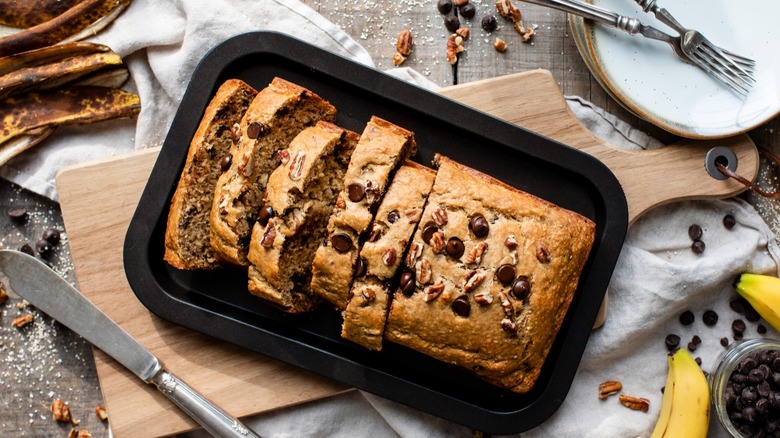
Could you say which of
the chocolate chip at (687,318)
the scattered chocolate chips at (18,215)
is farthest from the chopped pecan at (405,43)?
the scattered chocolate chips at (18,215)

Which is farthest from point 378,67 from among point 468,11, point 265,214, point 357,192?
point 265,214

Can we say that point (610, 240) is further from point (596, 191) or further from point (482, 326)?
point (482, 326)

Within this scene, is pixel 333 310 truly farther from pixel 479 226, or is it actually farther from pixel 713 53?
pixel 713 53

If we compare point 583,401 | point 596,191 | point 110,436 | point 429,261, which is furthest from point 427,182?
point 110,436

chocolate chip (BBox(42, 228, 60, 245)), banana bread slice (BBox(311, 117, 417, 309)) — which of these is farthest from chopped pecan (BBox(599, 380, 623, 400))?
chocolate chip (BBox(42, 228, 60, 245))

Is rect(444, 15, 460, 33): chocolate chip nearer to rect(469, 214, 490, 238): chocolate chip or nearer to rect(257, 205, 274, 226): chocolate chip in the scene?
rect(469, 214, 490, 238): chocolate chip

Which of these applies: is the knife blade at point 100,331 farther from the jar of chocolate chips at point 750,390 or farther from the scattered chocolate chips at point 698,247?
the scattered chocolate chips at point 698,247
